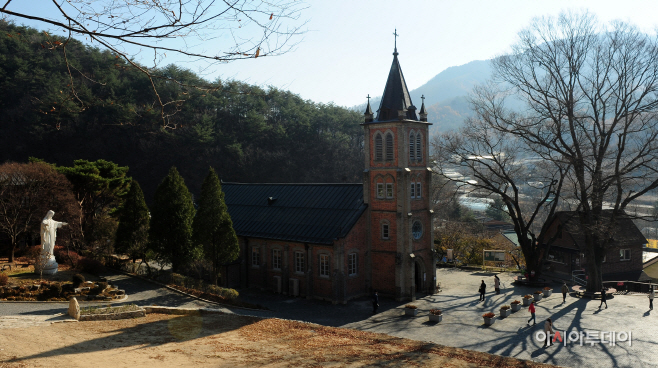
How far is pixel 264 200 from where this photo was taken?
37094 millimetres

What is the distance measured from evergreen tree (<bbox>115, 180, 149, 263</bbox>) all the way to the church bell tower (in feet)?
52.2

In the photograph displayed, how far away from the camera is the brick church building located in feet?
96.8

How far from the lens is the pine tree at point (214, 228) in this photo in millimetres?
28250

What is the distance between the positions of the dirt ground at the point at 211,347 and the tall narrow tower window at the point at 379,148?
13862 mm

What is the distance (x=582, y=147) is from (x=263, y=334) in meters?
24.9

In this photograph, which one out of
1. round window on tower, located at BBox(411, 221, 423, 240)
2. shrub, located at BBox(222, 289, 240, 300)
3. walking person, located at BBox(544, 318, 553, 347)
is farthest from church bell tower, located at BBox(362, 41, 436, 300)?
walking person, located at BBox(544, 318, 553, 347)

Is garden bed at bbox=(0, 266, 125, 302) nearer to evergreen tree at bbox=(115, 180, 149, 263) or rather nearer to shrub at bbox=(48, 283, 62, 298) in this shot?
shrub at bbox=(48, 283, 62, 298)

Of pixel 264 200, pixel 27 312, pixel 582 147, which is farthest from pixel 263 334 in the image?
pixel 582 147

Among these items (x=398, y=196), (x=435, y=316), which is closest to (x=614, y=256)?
(x=398, y=196)

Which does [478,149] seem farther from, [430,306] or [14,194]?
[14,194]

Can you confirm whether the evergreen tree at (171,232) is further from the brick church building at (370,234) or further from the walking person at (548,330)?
the walking person at (548,330)

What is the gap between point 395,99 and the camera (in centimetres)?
3123

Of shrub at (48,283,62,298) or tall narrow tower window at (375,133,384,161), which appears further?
tall narrow tower window at (375,133,384,161)

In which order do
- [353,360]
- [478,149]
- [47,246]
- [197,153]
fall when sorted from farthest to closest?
1. [197,153]
2. [478,149]
3. [47,246]
4. [353,360]
